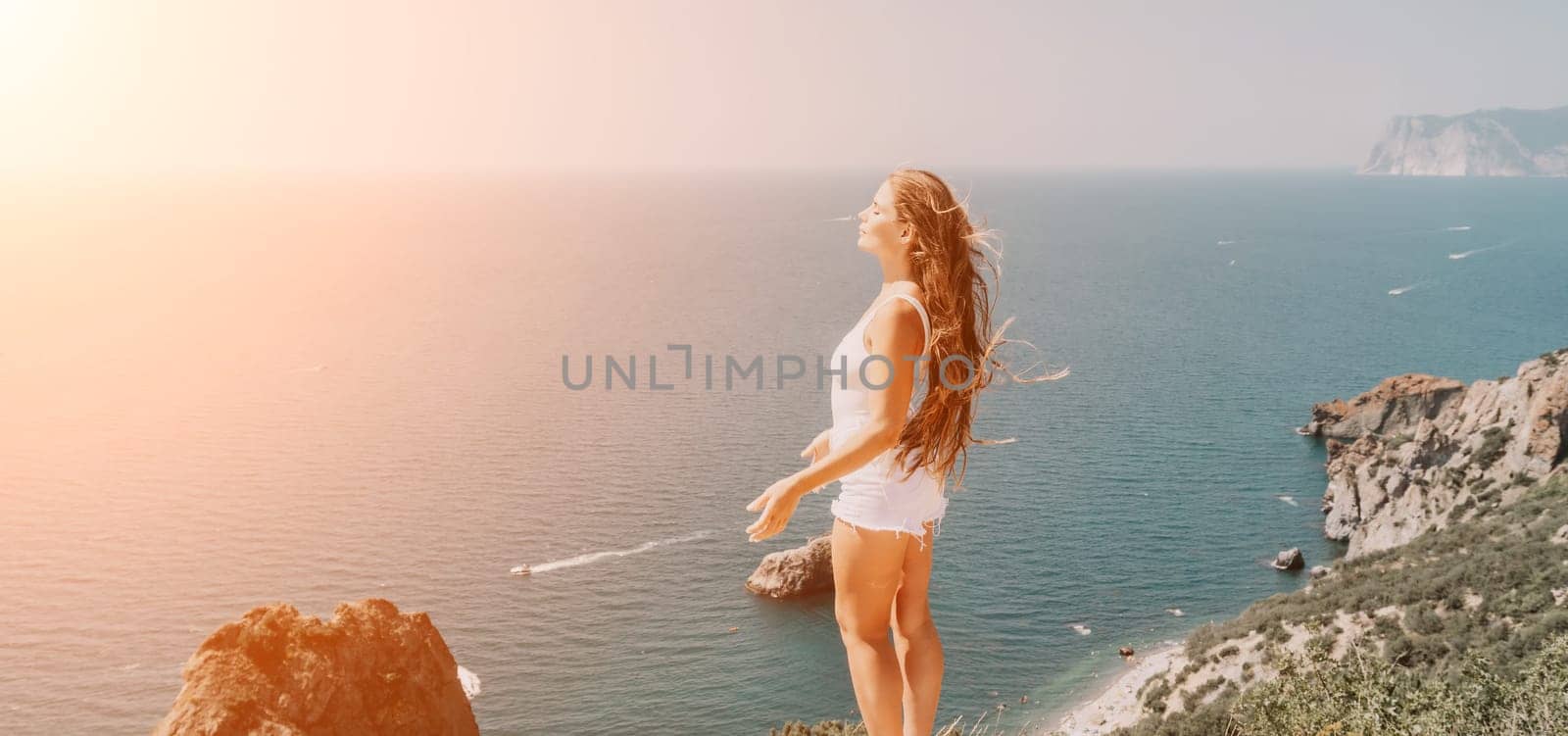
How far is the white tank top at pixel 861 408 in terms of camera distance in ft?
14.0

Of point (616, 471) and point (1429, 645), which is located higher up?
point (1429, 645)

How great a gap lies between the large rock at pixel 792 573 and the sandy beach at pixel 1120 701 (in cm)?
1243

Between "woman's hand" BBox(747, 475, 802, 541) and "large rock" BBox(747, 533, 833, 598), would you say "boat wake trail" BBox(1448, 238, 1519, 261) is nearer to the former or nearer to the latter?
"large rock" BBox(747, 533, 833, 598)

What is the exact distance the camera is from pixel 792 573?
156ft

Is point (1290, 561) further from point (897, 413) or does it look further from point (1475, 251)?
point (1475, 251)

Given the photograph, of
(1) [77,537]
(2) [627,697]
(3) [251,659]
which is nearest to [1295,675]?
(3) [251,659]

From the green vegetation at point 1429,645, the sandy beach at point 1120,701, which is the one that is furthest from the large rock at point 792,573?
the green vegetation at point 1429,645

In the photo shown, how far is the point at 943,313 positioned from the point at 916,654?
64.7 inches

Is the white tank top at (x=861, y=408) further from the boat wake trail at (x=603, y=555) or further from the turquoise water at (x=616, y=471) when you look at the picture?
the boat wake trail at (x=603, y=555)

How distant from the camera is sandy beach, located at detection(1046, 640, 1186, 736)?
35.7m

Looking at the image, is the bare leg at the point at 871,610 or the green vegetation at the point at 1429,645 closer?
the bare leg at the point at 871,610

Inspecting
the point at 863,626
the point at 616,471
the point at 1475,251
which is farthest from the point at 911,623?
the point at 1475,251

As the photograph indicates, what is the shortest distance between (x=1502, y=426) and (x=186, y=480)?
230 ft

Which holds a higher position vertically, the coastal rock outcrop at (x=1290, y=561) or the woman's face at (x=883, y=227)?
the woman's face at (x=883, y=227)
